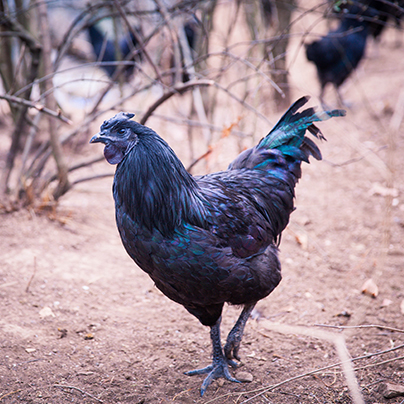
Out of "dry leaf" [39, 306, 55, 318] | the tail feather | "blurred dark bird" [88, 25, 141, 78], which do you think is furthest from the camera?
"blurred dark bird" [88, 25, 141, 78]

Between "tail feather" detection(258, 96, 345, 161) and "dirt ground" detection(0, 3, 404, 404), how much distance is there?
436mm

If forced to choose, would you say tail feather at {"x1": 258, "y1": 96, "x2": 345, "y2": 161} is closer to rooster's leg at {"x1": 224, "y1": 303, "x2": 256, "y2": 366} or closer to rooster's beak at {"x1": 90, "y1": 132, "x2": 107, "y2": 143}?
rooster's leg at {"x1": 224, "y1": 303, "x2": 256, "y2": 366}

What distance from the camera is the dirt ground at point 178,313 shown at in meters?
2.84

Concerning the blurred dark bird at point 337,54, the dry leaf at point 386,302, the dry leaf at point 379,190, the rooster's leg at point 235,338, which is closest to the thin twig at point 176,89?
the rooster's leg at point 235,338

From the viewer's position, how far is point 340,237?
16.5 ft

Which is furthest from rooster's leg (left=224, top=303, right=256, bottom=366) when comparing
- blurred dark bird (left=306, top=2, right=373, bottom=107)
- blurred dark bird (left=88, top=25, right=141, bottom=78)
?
blurred dark bird (left=88, top=25, right=141, bottom=78)

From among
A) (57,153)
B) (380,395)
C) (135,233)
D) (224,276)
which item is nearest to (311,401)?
(380,395)

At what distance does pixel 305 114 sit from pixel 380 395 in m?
2.20

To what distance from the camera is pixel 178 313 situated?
12.5ft

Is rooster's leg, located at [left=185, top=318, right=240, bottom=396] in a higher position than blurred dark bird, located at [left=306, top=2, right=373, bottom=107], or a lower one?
lower

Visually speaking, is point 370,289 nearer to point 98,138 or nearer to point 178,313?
point 178,313

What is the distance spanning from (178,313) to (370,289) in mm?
1969

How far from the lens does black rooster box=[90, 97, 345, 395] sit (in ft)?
7.93

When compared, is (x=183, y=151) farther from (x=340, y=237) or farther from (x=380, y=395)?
(x=380, y=395)
